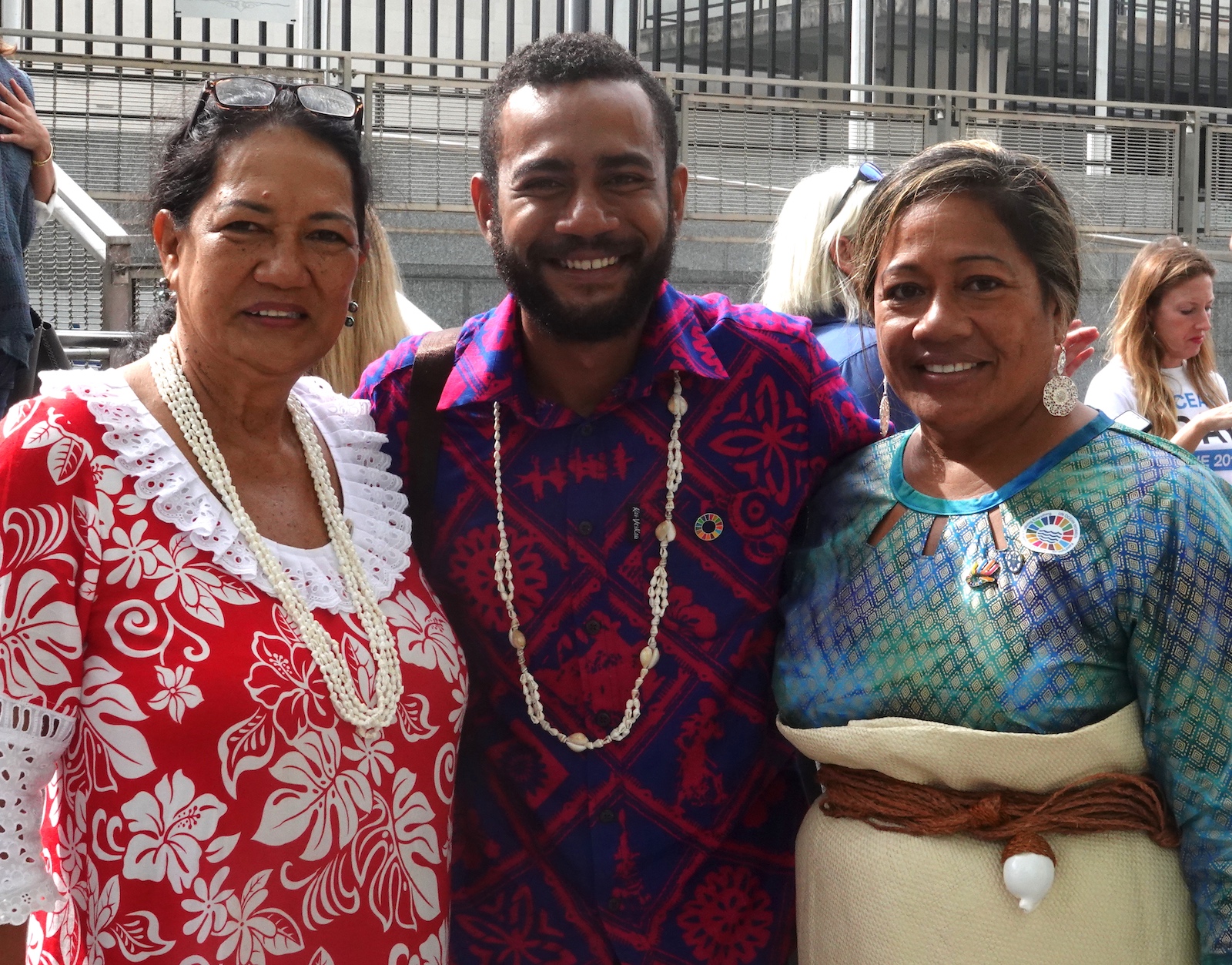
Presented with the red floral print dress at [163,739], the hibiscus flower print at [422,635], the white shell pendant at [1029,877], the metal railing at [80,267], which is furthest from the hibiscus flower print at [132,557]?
the metal railing at [80,267]

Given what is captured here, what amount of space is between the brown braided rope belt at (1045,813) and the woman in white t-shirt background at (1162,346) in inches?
149

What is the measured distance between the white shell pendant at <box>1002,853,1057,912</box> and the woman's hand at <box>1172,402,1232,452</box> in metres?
3.70

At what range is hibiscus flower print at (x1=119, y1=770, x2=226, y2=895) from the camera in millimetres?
1775

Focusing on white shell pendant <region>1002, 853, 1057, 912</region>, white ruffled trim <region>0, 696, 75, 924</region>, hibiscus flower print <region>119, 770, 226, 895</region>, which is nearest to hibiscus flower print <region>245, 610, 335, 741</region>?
hibiscus flower print <region>119, 770, 226, 895</region>

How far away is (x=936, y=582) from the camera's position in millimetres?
1988

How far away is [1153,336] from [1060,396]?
3.87 m

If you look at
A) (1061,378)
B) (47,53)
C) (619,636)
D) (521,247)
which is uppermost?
(47,53)

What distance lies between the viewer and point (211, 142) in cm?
208

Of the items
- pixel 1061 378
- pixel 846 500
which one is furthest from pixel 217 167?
pixel 1061 378

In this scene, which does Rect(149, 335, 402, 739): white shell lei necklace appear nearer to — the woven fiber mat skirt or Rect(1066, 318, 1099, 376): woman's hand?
the woven fiber mat skirt

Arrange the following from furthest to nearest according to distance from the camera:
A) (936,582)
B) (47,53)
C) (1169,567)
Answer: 1. (47,53)
2. (936,582)
3. (1169,567)

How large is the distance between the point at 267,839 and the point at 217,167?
0.97 meters

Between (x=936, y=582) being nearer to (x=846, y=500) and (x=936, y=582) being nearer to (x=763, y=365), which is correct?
(x=846, y=500)

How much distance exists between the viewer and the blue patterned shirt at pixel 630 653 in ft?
7.25
